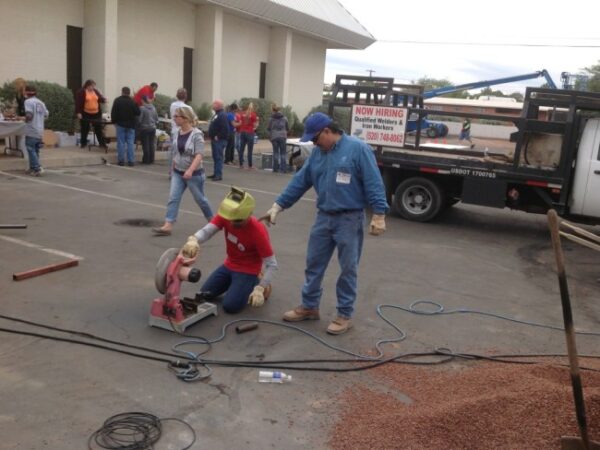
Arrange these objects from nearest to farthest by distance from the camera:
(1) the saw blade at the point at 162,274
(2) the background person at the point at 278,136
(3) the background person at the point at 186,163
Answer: (1) the saw blade at the point at 162,274, (3) the background person at the point at 186,163, (2) the background person at the point at 278,136

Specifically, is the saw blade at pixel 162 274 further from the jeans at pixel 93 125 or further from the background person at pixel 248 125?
the jeans at pixel 93 125

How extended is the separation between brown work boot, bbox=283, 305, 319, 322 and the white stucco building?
44.4 ft

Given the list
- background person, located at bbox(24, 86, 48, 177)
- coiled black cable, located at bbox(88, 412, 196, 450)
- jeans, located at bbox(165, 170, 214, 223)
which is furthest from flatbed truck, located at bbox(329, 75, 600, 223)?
coiled black cable, located at bbox(88, 412, 196, 450)

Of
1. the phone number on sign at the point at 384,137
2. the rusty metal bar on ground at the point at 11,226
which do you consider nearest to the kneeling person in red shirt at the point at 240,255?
the rusty metal bar on ground at the point at 11,226

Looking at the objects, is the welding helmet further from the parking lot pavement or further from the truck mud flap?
the truck mud flap

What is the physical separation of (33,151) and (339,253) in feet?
30.6

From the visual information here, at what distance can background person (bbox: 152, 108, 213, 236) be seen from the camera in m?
8.27

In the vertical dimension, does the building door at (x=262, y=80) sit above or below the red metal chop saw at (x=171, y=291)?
above

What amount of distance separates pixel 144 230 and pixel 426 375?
5300 mm

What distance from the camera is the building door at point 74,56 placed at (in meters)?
17.8

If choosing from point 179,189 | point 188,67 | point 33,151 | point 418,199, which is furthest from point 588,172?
point 188,67

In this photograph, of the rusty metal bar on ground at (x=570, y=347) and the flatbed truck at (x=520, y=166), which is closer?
the rusty metal bar on ground at (x=570, y=347)

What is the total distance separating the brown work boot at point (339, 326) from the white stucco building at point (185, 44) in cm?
1392

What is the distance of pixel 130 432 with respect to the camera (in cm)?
366
